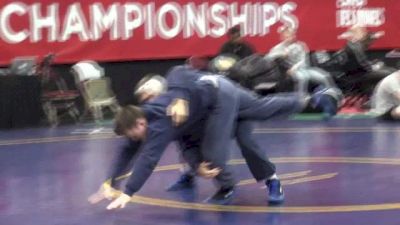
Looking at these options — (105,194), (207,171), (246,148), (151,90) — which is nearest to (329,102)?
(246,148)

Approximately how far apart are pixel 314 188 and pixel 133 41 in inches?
291

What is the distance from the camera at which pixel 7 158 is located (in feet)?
30.3

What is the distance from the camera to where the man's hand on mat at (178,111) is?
5660 millimetres

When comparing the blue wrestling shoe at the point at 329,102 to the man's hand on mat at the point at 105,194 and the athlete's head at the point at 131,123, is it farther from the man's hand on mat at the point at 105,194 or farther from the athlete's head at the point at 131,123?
the athlete's head at the point at 131,123

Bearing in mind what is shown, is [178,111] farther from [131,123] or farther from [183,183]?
[183,183]

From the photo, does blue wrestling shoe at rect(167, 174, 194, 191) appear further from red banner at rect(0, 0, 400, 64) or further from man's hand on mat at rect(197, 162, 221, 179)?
red banner at rect(0, 0, 400, 64)

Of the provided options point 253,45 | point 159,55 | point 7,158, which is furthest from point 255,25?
point 7,158

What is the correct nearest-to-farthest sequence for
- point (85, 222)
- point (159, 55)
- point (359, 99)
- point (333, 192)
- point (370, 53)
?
point (85, 222), point (333, 192), point (359, 99), point (159, 55), point (370, 53)

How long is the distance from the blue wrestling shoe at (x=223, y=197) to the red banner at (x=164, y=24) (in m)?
7.12

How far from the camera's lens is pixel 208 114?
614 centimetres

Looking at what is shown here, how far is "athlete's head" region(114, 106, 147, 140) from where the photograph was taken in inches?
215

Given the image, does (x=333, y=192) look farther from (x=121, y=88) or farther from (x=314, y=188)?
(x=121, y=88)

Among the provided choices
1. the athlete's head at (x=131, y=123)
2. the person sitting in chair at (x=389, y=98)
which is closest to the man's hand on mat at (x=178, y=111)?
the athlete's head at (x=131, y=123)

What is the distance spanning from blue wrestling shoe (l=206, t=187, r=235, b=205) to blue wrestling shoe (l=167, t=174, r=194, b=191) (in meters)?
0.63
